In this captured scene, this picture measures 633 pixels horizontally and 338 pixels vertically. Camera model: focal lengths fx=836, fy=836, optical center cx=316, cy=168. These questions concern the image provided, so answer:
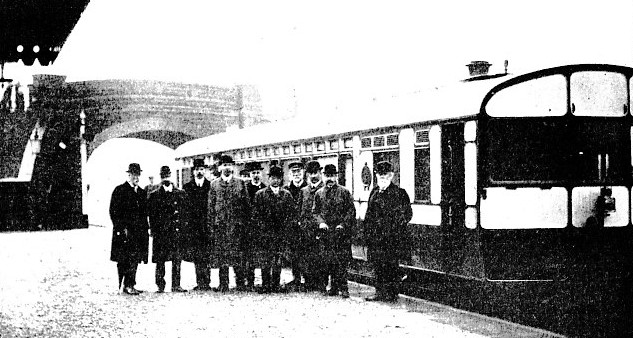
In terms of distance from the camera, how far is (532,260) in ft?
30.8

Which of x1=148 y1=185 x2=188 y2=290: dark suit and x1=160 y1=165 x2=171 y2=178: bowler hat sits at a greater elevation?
x1=160 y1=165 x2=171 y2=178: bowler hat

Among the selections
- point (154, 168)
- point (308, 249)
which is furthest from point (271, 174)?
point (154, 168)

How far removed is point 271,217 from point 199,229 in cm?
104

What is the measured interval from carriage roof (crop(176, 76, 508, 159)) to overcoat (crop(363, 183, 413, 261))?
1.18 m

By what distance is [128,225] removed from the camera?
11.0 meters

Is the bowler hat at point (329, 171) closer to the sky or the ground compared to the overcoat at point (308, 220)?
closer to the sky

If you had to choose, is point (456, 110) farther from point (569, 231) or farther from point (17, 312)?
point (17, 312)

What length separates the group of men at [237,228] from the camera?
35.0 ft

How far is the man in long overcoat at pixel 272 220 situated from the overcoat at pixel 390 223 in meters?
1.45

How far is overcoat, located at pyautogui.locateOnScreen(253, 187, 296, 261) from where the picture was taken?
11.2 m

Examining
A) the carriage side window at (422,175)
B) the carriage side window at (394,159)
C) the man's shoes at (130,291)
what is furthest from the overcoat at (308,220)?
the man's shoes at (130,291)

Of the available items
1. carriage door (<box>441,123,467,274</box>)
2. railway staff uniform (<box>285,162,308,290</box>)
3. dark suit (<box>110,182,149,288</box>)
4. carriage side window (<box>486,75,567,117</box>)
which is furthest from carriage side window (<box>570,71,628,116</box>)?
dark suit (<box>110,182,149,288</box>)

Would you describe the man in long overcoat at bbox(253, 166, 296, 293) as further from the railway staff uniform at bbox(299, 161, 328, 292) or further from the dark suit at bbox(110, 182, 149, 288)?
the dark suit at bbox(110, 182, 149, 288)

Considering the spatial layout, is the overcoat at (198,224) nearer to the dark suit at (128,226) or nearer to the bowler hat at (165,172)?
the bowler hat at (165,172)
